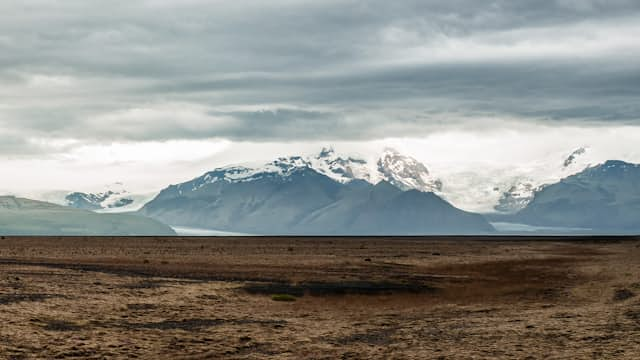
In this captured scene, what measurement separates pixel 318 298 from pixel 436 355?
2394cm

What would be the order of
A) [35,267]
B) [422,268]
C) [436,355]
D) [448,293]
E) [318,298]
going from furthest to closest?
[422,268] → [35,267] → [448,293] → [318,298] → [436,355]

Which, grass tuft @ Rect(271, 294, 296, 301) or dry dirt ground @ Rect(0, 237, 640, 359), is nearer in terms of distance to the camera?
dry dirt ground @ Rect(0, 237, 640, 359)

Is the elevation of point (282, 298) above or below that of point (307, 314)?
above

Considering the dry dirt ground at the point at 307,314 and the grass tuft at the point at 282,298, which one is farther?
the grass tuft at the point at 282,298

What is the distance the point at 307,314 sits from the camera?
4834 cm

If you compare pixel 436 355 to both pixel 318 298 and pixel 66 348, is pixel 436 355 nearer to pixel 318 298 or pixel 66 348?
pixel 66 348

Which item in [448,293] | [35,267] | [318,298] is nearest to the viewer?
[318,298]

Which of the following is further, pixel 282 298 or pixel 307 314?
pixel 282 298

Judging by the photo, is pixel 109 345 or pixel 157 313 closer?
pixel 109 345

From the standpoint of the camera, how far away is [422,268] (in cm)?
9019

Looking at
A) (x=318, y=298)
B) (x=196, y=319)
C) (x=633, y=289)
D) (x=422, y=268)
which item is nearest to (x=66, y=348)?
(x=196, y=319)

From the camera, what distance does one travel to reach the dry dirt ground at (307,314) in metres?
34.6

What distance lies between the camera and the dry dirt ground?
3462cm

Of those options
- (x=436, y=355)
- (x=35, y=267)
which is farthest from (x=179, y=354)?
(x=35, y=267)
